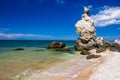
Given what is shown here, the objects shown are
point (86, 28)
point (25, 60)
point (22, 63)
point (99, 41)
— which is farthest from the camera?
point (86, 28)

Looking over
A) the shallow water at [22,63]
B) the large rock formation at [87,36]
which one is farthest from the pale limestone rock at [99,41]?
the shallow water at [22,63]

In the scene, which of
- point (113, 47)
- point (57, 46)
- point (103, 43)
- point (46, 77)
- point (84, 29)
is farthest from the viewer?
point (57, 46)

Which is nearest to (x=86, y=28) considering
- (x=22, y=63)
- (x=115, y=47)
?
(x=115, y=47)

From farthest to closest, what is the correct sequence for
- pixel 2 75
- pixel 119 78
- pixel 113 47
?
pixel 113 47 < pixel 2 75 < pixel 119 78

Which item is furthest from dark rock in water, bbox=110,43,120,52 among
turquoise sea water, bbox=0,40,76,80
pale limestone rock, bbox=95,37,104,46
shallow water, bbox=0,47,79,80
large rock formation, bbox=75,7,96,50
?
shallow water, bbox=0,47,79,80

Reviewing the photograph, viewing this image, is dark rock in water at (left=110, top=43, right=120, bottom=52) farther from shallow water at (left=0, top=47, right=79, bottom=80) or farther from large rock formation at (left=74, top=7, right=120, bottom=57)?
shallow water at (left=0, top=47, right=79, bottom=80)

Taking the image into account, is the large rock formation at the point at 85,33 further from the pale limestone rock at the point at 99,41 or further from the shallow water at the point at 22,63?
the shallow water at the point at 22,63

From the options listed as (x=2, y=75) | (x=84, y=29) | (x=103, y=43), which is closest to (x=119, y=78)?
(x=2, y=75)

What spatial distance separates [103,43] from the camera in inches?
2201

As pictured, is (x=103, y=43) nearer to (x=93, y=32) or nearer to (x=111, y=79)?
(x=93, y=32)

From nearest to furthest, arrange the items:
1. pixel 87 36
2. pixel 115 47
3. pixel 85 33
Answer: pixel 115 47
pixel 87 36
pixel 85 33

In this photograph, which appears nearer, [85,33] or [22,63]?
[22,63]

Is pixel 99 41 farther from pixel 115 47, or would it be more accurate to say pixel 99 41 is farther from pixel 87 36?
pixel 115 47

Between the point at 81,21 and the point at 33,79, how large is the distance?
47.5 m
